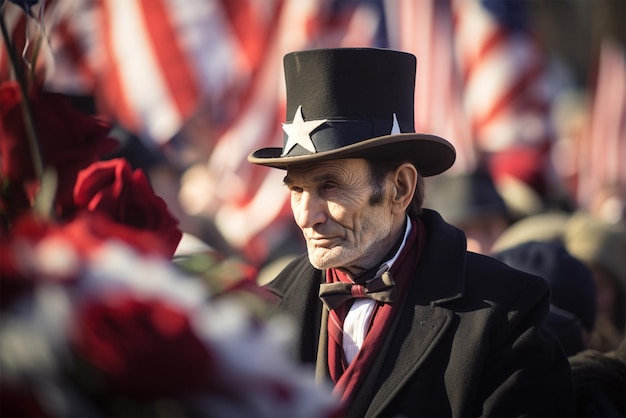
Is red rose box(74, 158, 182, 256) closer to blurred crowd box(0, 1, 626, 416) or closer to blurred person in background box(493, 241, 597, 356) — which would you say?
blurred crowd box(0, 1, 626, 416)

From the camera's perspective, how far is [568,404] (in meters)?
3.35

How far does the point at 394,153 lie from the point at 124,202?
Result: 1085 millimetres

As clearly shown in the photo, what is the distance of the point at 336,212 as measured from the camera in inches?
143

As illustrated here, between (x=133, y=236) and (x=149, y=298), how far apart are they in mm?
249

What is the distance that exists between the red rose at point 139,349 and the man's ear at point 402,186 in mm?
2093

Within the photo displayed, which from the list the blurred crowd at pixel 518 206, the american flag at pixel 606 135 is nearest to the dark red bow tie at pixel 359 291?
the blurred crowd at pixel 518 206

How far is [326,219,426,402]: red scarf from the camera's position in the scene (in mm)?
3459

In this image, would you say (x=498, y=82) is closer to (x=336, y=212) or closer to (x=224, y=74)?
(x=224, y=74)

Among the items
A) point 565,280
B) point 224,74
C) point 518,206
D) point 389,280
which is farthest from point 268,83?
point 389,280

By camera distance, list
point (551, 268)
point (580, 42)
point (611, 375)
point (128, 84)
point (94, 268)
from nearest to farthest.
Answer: point (94, 268), point (611, 375), point (551, 268), point (128, 84), point (580, 42)

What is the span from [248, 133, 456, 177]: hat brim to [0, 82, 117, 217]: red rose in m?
0.63


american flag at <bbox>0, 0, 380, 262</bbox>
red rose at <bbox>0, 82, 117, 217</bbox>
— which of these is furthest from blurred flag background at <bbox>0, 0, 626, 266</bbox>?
red rose at <bbox>0, 82, 117, 217</bbox>

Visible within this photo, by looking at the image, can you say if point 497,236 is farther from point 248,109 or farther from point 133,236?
point 133,236

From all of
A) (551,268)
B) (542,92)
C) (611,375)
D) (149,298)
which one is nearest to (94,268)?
(149,298)
